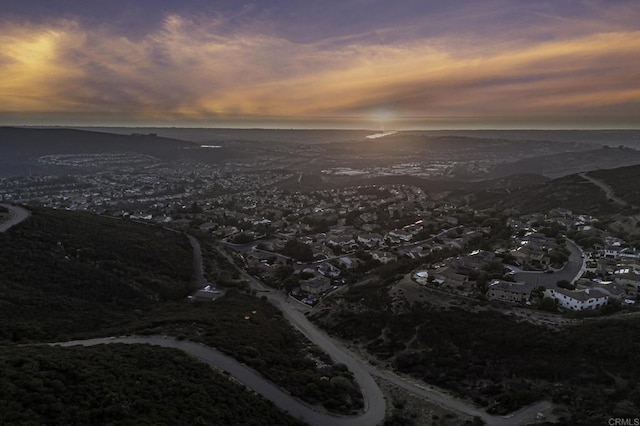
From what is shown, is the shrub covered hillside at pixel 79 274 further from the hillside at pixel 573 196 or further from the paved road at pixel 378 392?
the hillside at pixel 573 196

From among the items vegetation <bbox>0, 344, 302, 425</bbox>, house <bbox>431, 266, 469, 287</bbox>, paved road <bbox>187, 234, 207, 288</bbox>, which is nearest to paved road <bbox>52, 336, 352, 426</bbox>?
vegetation <bbox>0, 344, 302, 425</bbox>

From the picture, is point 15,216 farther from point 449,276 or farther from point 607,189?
point 607,189

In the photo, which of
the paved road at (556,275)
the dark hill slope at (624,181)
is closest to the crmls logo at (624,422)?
the paved road at (556,275)

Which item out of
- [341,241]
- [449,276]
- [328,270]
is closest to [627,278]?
[449,276]

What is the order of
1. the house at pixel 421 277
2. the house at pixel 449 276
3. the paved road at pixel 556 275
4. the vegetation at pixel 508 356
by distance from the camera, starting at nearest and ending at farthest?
the vegetation at pixel 508 356, the paved road at pixel 556 275, the house at pixel 449 276, the house at pixel 421 277

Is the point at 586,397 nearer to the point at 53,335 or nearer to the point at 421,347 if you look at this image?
the point at 421,347

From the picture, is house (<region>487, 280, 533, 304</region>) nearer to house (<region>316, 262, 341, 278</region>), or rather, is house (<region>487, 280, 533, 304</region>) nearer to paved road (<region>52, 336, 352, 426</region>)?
paved road (<region>52, 336, 352, 426</region>)

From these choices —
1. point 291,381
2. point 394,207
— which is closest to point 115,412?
point 291,381
